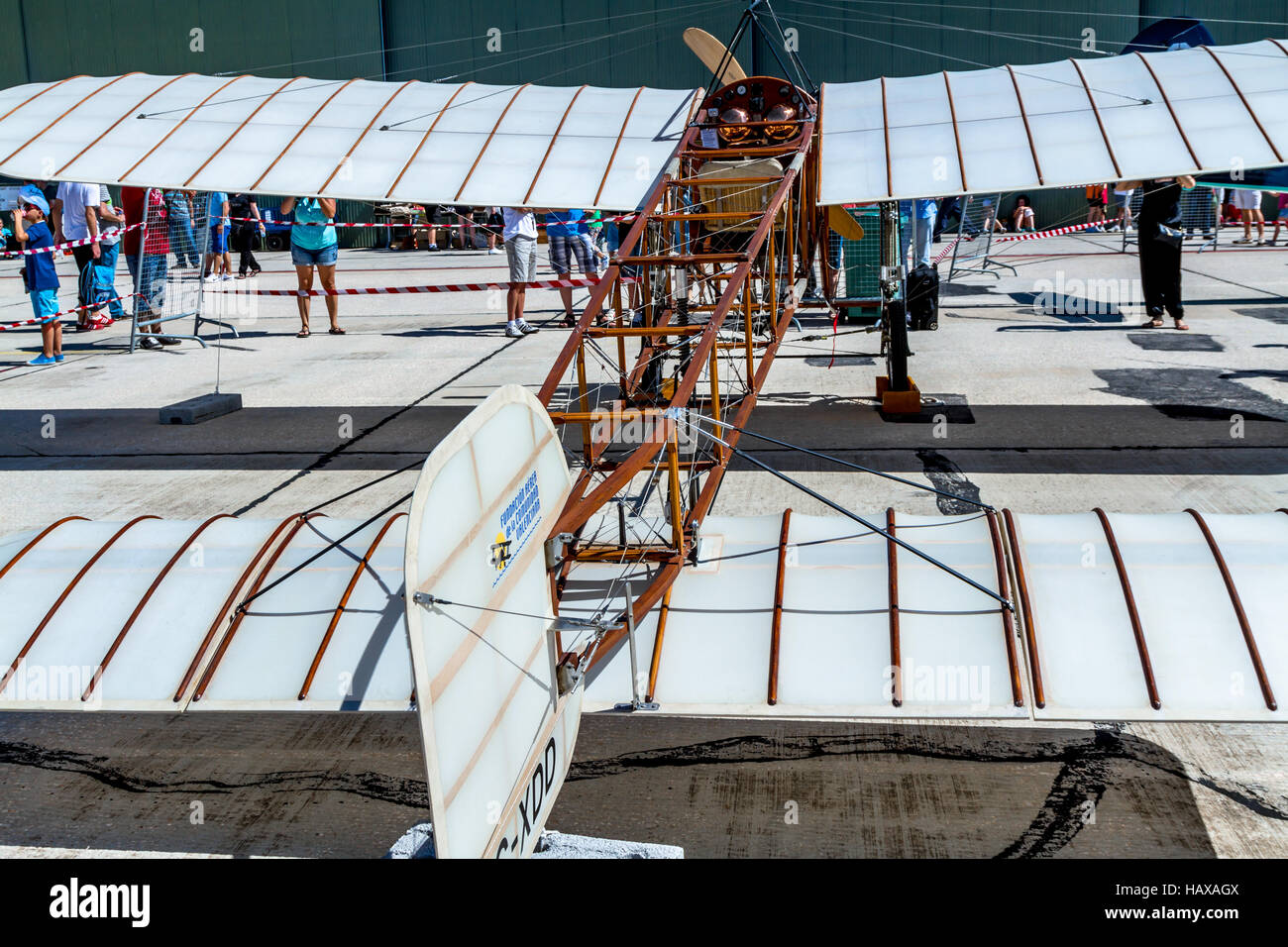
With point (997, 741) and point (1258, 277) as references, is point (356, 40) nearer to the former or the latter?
point (1258, 277)

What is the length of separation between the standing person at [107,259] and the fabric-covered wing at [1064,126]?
983cm

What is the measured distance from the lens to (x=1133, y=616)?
11.8 ft

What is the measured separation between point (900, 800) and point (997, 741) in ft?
2.19

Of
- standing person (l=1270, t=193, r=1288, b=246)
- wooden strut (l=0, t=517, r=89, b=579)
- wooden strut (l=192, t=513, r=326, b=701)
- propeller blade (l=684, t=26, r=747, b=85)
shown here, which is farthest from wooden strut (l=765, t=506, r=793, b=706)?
standing person (l=1270, t=193, r=1288, b=246)

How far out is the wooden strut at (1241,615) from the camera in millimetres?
3219

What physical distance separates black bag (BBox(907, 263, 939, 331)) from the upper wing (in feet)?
16.8

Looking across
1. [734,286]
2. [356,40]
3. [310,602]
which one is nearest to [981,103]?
[734,286]

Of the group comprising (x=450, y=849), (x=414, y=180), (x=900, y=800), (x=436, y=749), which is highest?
(x=414, y=180)

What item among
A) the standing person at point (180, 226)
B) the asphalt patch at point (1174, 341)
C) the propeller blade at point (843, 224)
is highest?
the standing person at point (180, 226)

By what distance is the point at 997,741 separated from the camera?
15.1ft

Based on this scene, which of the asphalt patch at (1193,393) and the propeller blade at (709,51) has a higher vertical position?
the propeller blade at (709,51)

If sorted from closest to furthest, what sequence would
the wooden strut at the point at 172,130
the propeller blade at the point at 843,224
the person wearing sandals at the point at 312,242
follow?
the wooden strut at the point at 172,130 < the propeller blade at the point at 843,224 < the person wearing sandals at the point at 312,242

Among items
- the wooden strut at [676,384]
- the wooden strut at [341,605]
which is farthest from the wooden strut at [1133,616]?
the wooden strut at [341,605]

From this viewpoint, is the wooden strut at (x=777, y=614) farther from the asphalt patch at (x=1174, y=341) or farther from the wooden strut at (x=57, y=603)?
the asphalt patch at (x=1174, y=341)
